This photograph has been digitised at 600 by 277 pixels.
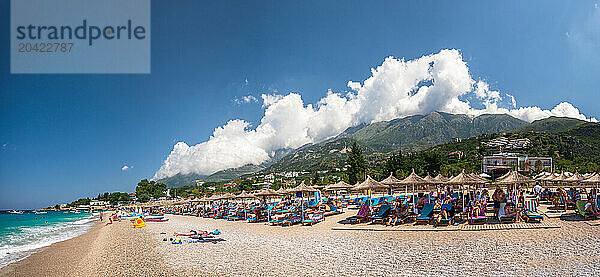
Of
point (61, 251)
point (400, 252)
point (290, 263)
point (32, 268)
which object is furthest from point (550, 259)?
point (61, 251)

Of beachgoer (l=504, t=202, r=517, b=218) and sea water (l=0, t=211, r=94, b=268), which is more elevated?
beachgoer (l=504, t=202, r=517, b=218)

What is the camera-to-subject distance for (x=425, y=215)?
12188mm

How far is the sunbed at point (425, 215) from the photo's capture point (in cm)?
1207

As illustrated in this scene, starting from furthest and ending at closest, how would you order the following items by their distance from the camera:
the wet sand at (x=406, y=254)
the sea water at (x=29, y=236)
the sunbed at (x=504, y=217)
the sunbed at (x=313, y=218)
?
the sunbed at (x=313, y=218) → the sea water at (x=29, y=236) → the sunbed at (x=504, y=217) → the wet sand at (x=406, y=254)

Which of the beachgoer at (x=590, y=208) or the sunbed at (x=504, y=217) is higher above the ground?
the beachgoer at (x=590, y=208)

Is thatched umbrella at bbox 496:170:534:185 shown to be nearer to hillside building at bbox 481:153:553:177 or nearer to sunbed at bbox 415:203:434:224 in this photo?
sunbed at bbox 415:203:434:224

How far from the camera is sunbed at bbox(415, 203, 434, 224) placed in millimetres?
12067

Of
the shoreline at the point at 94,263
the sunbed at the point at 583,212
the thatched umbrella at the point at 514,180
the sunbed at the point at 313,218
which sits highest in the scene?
the thatched umbrella at the point at 514,180

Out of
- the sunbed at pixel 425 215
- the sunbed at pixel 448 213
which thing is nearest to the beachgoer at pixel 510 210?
the sunbed at pixel 448 213

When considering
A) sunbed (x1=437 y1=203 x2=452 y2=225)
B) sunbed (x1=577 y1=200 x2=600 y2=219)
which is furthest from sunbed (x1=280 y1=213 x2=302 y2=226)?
sunbed (x1=577 y1=200 x2=600 y2=219)

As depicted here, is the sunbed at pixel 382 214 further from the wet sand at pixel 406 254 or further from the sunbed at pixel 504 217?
the sunbed at pixel 504 217

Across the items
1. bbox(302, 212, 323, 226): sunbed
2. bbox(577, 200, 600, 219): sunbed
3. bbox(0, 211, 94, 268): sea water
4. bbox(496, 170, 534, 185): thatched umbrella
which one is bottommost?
bbox(0, 211, 94, 268): sea water

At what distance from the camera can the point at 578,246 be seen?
7691 millimetres

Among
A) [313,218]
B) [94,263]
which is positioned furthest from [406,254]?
[94,263]
